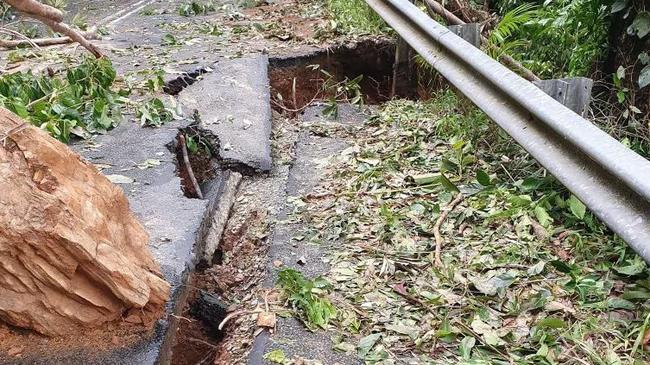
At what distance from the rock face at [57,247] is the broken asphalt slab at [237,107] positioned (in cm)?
160

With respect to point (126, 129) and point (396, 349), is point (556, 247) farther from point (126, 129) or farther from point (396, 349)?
point (126, 129)

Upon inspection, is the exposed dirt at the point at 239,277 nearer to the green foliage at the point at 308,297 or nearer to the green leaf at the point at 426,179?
the green foliage at the point at 308,297

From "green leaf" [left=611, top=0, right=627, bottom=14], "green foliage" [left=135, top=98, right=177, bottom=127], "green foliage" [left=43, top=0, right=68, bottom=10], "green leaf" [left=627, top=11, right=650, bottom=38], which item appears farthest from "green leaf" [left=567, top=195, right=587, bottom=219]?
"green foliage" [left=43, top=0, right=68, bottom=10]

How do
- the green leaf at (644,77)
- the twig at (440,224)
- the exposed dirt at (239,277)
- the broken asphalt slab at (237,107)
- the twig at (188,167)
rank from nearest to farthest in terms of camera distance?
the exposed dirt at (239,277)
the twig at (440,224)
the green leaf at (644,77)
the twig at (188,167)
the broken asphalt slab at (237,107)

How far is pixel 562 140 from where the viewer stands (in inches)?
93.3

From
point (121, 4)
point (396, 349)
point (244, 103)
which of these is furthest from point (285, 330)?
point (121, 4)

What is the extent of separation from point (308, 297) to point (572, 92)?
1.39 meters

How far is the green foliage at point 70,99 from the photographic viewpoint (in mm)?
3486

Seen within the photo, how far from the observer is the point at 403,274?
237cm

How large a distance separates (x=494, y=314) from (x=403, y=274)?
379 mm

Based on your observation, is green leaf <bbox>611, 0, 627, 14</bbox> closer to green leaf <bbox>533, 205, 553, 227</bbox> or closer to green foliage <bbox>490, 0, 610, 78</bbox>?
green foliage <bbox>490, 0, 610, 78</bbox>

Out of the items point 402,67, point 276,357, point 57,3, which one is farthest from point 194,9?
point 276,357

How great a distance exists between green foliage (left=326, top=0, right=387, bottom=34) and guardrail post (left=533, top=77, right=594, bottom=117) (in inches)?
128

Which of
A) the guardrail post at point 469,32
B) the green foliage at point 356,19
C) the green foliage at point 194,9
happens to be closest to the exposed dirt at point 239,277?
the guardrail post at point 469,32
